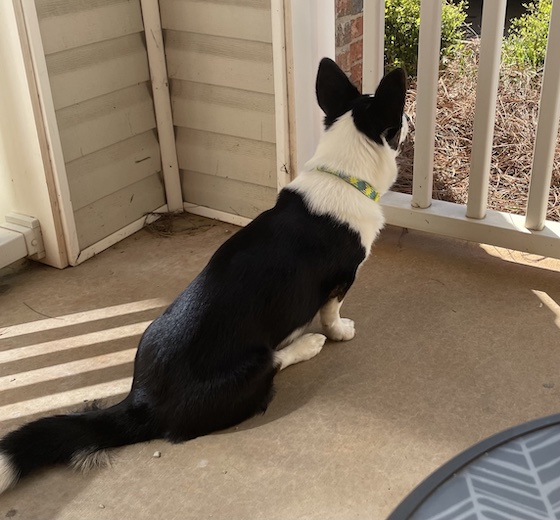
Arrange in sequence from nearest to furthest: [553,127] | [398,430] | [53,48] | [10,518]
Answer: [10,518], [398,430], [553,127], [53,48]

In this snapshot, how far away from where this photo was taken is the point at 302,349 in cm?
209

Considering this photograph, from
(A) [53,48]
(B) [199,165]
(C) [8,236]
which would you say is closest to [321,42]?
(B) [199,165]

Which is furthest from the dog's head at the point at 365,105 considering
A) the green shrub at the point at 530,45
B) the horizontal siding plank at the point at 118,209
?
the green shrub at the point at 530,45

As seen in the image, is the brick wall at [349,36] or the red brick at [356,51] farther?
the red brick at [356,51]

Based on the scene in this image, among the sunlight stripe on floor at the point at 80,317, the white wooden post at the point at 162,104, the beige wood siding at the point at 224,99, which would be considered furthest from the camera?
the white wooden post at the point at 162,104

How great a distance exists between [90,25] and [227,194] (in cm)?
81

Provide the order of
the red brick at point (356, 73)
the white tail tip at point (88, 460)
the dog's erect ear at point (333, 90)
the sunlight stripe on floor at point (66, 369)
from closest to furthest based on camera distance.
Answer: the white tail tip at point (88, 460) < the dog's erect ear at point (333, 90) < the sunlight stripe on floor at point (66, 369) < the red brick at point (356, 73)

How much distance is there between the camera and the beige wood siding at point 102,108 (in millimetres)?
2422

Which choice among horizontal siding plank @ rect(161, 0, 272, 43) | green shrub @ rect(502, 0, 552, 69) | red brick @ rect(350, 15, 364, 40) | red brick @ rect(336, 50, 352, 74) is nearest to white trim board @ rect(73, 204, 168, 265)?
horizontal siding plank @ rect(161, 0, 272, 43)

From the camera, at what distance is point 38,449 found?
164 centimetres

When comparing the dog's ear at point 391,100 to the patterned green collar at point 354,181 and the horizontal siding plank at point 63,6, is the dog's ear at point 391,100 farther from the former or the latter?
the horizontal siding plank at point 63,6

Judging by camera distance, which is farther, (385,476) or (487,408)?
(487,408)

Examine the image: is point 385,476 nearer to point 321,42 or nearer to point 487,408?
point 487,408

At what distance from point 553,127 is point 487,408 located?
920mm
